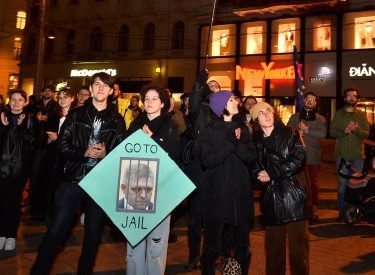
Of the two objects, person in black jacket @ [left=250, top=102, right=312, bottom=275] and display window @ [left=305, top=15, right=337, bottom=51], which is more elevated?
display window @ [left=305, top=15, right=337, bottom=51]

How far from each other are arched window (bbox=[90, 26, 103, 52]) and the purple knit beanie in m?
26.9

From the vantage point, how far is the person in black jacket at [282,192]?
357 cm

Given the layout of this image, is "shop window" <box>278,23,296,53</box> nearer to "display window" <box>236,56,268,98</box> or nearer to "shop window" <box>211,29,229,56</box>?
"display window" <box>236,56,268,98</box>

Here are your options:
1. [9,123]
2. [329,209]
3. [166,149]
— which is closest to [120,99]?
[9,123]

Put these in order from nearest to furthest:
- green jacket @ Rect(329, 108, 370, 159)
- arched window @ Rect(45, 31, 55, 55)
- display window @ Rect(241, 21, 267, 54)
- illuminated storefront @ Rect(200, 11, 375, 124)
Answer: green jacket @ Rect(329, 108, 370, 159) < illuminated storefront @ Rect(200, 11, 375, 124) < display window @ Rect(241, 21, 267, 54) < arched window @ Rect(45, 31, 55, 55)

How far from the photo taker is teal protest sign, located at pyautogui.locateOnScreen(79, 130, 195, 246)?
3461mm

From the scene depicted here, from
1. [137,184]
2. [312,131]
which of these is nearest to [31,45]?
[312,131]

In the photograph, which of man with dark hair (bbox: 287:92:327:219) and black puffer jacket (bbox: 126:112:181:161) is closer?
black puffer jacket (bbox: 126:112:181:161)

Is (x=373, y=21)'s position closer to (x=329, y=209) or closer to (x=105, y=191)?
(x=329, y=209)

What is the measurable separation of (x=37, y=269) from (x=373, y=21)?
22.4 metres

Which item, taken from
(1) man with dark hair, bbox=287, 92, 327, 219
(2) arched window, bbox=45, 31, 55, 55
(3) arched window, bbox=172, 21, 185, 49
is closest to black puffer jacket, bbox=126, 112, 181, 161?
(1) man with dark hair, bbox=287, 92, 327, 219

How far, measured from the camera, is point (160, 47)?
26422mm

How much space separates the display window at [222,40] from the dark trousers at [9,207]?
20.9 meters

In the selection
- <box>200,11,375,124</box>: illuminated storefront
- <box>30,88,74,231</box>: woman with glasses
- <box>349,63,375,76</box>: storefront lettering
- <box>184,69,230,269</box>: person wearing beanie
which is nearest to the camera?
<box>184,69,230,269</box>: person wearing beanie
